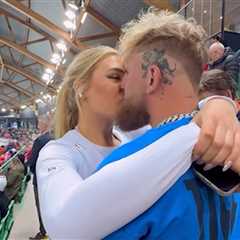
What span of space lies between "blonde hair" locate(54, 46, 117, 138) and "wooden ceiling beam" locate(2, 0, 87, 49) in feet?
28.7

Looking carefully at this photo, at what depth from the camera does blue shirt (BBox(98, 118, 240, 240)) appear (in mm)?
739

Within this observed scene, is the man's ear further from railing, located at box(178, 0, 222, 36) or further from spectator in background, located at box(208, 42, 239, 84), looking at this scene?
railing, located at box(178, 0, 222, 36)

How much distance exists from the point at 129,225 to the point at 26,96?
31254 mm

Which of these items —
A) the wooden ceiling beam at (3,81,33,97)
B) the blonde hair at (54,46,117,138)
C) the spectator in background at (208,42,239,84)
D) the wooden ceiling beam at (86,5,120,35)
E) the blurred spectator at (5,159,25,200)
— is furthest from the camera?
the wooden ceiling beam at (3,81,33,97)

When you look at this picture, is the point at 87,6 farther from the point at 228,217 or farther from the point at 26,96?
the point at 26,96

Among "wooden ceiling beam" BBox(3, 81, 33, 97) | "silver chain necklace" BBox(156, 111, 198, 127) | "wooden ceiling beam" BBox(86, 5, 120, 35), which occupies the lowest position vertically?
"silver chain necklace" BBox(156, 111, 198, 127)

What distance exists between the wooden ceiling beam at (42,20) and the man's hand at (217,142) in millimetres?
9569

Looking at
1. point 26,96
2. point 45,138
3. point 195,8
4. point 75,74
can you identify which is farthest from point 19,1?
point 26,96

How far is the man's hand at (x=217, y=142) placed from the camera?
751 mm

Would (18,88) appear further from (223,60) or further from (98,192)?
(98,192)

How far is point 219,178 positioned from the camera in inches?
30.7

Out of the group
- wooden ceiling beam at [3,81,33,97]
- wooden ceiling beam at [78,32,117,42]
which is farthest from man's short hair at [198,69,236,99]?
wooden ceiling beam at [3,81,33,97]

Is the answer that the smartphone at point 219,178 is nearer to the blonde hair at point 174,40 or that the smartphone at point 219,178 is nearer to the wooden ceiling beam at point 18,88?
the blonde hair at point 174,40

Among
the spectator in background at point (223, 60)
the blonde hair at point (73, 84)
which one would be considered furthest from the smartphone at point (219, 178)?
the spectator in background at point (223, 60)
